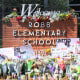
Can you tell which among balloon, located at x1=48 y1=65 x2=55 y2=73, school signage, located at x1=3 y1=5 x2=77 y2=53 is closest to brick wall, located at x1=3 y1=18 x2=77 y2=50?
school signage, located at x1=3 y1=5 x2=77 y2=53

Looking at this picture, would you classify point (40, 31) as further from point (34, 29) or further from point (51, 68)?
point (51, 68)

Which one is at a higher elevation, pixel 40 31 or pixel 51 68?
pixel 40 31

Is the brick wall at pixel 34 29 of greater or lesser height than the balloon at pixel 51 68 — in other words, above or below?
above

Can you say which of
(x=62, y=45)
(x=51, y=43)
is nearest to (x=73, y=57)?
(x=62, y=45)

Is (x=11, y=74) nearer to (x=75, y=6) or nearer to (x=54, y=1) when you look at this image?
(x=54, y=1)

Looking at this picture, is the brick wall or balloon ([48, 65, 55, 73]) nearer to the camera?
balloon ([48, 65, 55, 73])

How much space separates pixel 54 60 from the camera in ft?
8.18

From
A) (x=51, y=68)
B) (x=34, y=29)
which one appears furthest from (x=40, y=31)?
(x=51, y=68)

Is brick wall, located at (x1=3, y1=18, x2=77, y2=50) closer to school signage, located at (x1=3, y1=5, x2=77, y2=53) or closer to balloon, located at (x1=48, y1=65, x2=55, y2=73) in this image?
school signage, located at (x1=3, y1=5, x2=77, y2=53)

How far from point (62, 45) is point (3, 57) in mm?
1091

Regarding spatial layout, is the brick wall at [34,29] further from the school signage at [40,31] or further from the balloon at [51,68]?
the balloon at [51,68]

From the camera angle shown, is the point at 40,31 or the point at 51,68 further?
the point at 40,31

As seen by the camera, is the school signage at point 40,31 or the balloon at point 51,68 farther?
the school signage at point 40,31

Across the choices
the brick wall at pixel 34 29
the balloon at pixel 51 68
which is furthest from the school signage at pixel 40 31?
the balloon at pixel 51 68
